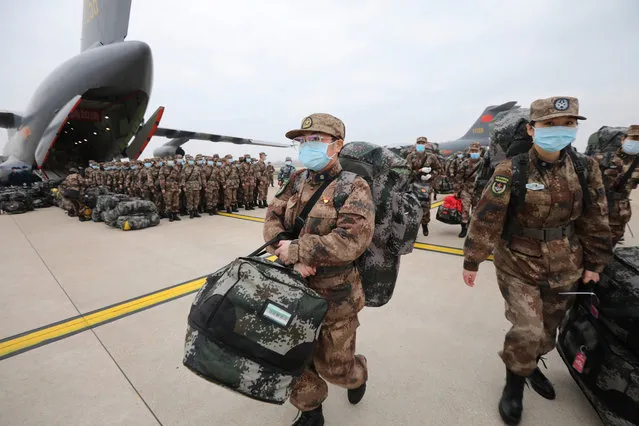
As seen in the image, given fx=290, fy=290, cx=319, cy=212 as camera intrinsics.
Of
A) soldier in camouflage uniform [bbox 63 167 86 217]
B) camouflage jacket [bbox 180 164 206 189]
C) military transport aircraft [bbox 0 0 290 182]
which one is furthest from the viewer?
military transport aircraft [bbox 0 0 290 182]

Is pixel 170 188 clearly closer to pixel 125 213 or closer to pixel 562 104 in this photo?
pixel 125 213

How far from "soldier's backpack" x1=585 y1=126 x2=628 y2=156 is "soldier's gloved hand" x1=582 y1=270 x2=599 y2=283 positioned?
4.00 metres

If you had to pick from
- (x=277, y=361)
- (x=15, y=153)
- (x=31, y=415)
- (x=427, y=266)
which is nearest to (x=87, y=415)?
(x=31, y=415)

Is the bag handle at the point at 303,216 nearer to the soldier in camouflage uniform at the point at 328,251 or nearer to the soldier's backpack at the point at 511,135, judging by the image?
the soldier in camouflage uniform at the point at 328,251

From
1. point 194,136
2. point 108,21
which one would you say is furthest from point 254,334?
point 194,136

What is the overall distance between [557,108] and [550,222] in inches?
25.9

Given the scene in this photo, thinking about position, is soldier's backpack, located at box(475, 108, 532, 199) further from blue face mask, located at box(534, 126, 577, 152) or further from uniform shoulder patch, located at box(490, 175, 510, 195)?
uniform shoulder patch, located at box(490, 175, 510, 195)

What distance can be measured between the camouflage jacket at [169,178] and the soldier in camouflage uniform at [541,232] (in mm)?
8080

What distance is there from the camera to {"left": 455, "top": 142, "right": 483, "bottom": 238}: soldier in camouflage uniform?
5441mm

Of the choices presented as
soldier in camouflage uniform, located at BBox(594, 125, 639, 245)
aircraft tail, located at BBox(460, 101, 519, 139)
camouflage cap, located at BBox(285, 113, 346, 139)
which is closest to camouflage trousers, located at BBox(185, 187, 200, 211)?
camouflage cap, located at BBox(285, 113, 346, 139)

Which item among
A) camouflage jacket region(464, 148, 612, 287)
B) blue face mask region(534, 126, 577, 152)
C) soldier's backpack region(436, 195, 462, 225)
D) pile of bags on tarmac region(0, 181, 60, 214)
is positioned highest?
blue face mask region(534, 126, 577, 152)

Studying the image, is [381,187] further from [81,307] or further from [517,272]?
[81,307]

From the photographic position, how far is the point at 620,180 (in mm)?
3504

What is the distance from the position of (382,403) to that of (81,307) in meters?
3.22
